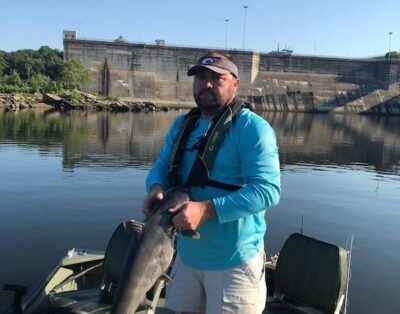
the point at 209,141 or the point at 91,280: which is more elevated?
the point at 209,141

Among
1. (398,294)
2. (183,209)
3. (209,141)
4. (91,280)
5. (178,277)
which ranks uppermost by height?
(209,141)

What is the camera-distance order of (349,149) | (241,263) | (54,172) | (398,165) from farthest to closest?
(349,149)
(398,165)
(54,172)
(241,263)

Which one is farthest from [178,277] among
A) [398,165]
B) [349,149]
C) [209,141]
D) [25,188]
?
[349,149]

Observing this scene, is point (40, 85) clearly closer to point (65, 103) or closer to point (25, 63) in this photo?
point (65, 103)

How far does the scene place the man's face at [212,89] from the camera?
393cm

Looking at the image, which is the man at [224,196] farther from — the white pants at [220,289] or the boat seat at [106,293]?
the boat seat at [106,293]

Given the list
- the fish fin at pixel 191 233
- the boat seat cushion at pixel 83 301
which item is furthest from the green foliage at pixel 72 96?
the fish fin at pixel 191 233

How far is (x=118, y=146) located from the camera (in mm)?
33844

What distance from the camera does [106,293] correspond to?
6793 mm

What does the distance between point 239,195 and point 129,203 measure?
546 inches

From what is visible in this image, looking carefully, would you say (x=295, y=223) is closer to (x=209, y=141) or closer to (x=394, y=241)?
(x=394, y=241)

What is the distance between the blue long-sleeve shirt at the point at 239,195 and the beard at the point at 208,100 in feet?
0.49

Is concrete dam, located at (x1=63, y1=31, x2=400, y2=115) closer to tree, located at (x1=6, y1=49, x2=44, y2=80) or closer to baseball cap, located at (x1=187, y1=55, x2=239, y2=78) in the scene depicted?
tree, located at (x1=6, y1=49, x2=44, y2=80)

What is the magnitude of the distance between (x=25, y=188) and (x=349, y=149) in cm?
2731
